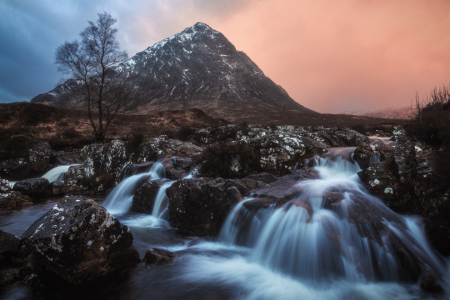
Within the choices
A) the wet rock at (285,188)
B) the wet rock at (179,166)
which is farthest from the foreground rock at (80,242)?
the wet rock at (179,166)

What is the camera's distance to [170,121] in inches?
1437

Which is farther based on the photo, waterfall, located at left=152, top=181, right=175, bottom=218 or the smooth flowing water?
waterfall, located at left=152, top=181, right=175, bottom=218

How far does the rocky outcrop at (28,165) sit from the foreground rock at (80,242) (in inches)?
490

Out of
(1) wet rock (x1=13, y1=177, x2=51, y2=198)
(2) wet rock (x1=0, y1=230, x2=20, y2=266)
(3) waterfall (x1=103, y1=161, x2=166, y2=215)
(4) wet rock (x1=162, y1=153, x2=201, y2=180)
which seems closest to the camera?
(2) wet rock (x1=0, y1=230, x2=20, y2=266)

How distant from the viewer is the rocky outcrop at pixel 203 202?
582 cm

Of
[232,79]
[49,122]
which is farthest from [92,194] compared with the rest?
[232,79]

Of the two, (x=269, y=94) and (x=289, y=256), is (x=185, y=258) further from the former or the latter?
(x=269, y=94)

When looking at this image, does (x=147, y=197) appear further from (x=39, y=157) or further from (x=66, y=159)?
(x=66, y=159)

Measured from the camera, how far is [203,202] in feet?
19.7

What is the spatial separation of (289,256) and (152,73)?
15094cm

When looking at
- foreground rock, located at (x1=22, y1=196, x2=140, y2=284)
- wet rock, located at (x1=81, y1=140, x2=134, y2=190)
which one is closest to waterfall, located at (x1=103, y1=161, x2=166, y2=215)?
wet rock, located at (x1=81, y1=140, x2=134, y2=190)

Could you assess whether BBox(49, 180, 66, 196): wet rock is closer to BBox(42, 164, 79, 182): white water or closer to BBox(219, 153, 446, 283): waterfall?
BBox(42, 164, 79, 182): white water

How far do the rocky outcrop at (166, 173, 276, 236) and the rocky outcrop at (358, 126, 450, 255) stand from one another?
10.6 feet

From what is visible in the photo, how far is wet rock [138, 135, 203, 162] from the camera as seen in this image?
36.5 ft
